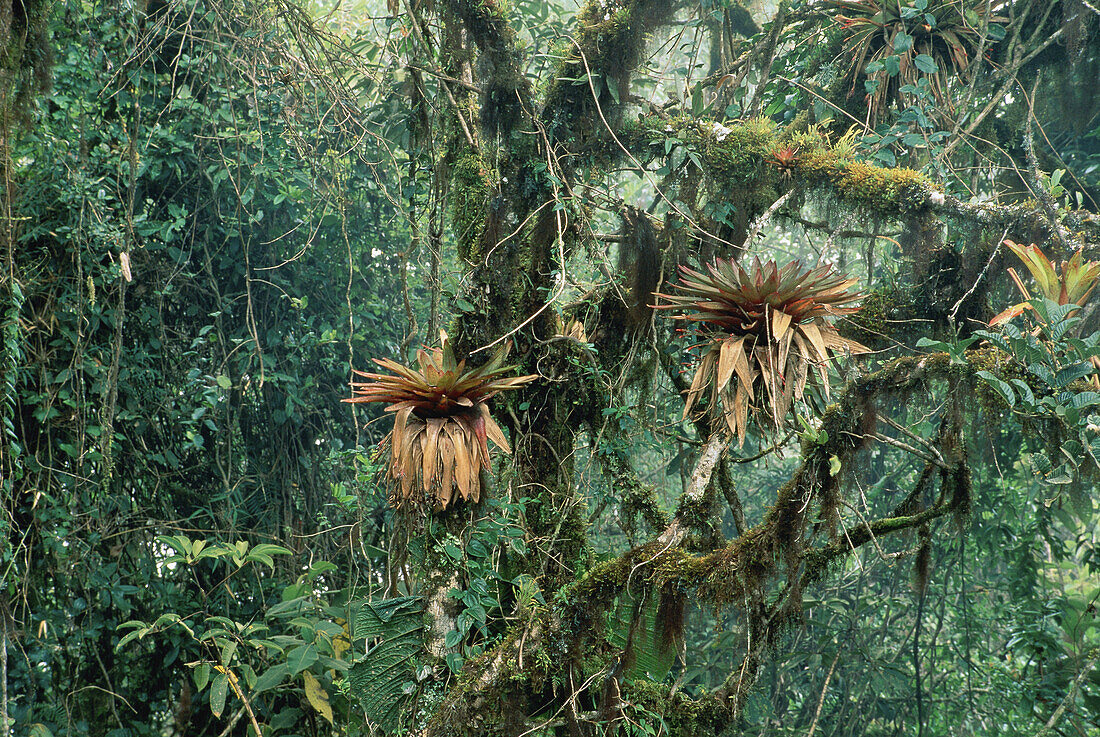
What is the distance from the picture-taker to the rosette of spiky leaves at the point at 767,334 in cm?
203

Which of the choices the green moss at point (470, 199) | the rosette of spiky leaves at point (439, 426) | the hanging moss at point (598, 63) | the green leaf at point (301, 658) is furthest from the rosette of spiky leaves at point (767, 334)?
the green leaf at point (301, 658)

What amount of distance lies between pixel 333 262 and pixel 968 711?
4.92 m

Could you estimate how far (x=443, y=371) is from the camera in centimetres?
222

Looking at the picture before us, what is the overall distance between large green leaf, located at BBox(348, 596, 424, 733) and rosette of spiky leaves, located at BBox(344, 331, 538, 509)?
1.18 ft

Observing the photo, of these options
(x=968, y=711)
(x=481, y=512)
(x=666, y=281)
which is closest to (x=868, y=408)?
(x=666, y=281)

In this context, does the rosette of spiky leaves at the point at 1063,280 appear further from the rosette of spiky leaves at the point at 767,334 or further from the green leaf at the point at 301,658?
the green leaf at the point at 301,658

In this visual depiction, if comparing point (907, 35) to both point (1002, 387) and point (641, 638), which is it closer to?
point (1002, 387)

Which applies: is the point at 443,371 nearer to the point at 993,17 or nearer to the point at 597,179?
the point at 597,179

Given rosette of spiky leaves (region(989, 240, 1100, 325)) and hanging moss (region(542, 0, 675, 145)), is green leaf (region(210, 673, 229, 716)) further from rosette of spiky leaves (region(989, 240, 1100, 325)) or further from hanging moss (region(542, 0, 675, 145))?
rosette of spiky leaves (region(989, 240, 1100, 325))

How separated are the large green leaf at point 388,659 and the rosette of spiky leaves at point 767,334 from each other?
1.06 meters

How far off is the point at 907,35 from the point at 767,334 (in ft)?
7.48

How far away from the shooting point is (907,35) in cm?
348

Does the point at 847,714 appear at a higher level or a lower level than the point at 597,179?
lower

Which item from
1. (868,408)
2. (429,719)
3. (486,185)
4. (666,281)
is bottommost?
(429,719)
